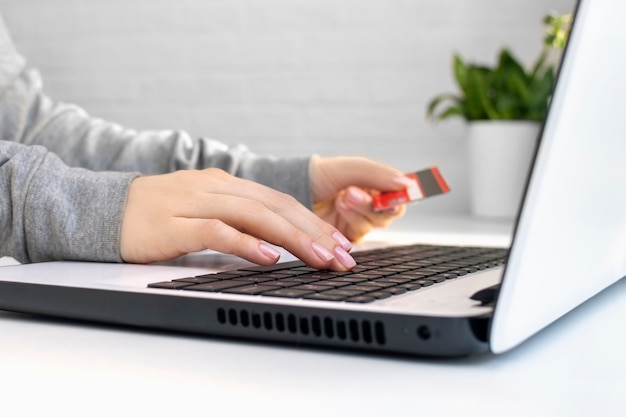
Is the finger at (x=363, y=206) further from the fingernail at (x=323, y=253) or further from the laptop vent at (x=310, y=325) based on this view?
the laptop vent at (x=310, y=325)

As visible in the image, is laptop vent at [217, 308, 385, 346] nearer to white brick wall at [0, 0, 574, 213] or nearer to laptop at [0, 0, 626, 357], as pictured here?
laptop at [0, 0, 626, 357]

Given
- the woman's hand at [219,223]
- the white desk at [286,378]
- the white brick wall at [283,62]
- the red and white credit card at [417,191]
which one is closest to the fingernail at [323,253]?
the woman's hand at [219,223]

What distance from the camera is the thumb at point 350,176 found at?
3.32ft

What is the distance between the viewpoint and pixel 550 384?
418 mm

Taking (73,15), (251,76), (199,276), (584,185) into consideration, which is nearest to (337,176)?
(199,276)

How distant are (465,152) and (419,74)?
8.4 inches

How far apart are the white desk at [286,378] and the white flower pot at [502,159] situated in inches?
42.7

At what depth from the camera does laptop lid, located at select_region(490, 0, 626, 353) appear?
39 cm

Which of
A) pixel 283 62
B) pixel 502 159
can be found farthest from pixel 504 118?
pixel 283 62

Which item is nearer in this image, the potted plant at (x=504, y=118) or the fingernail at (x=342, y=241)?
the fingernail at (x=342, y=241)

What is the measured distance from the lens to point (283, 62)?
207 centimetres

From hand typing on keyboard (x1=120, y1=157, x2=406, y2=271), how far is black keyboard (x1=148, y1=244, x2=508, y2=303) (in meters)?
0.02

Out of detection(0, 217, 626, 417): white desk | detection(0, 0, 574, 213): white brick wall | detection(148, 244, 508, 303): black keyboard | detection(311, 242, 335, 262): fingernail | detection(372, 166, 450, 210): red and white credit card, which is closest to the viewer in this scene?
detection(0, 217, 626, 417): white desk

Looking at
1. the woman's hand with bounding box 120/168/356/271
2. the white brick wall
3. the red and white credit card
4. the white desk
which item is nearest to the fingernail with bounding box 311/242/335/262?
the woman's hand with bounding box 120/168/356/271
